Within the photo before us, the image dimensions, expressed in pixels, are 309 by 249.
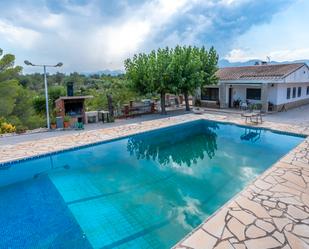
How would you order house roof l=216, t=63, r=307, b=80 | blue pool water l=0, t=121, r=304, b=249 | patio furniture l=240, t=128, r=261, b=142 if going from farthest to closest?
house roof l=216, t=63, r=307, b=80, patio furniture l=240, t=128, r=261, b=142, blue pool water l=0, t=121, r=304, b=249

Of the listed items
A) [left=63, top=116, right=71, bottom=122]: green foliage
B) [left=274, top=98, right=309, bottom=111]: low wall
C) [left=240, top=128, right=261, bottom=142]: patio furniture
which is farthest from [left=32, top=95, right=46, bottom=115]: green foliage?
[left=274, top=98, right=309, bottom=111]: low wall

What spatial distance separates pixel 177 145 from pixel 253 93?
12.9m

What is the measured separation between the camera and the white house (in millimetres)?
20438

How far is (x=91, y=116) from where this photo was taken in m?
17.7

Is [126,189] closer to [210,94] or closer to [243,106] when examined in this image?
[243,106]

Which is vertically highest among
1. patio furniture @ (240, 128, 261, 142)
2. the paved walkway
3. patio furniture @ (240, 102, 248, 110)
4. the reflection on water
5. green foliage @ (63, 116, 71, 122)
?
patio furniture @ (240, 102, 248, 110)

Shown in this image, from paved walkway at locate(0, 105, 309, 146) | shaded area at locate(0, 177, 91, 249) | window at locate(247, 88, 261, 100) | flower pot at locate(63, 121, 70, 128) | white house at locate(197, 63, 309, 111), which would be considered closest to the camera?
shaded area at locate(0, 177, 91, 249)

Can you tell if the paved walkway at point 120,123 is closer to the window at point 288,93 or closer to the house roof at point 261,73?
the house roof at point 261,73

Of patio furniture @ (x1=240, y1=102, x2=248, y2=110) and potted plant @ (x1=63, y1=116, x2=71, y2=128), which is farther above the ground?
patio furniture @ (x1=240, y1=102, x2=248, y2=110)

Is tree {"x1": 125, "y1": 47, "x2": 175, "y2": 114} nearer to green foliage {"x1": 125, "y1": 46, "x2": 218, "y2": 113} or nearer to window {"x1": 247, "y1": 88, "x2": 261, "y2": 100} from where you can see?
green foliage {"x1": 125, "y1": 46, "x2": 218, "y2": 113}

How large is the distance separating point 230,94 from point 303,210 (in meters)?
19.6

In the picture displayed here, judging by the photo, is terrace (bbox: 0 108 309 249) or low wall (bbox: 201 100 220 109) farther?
low wall (bbox: 201 100 220 109)

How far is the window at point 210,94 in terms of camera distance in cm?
2489

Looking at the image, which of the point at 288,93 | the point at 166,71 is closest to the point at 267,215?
the point at 166,71
